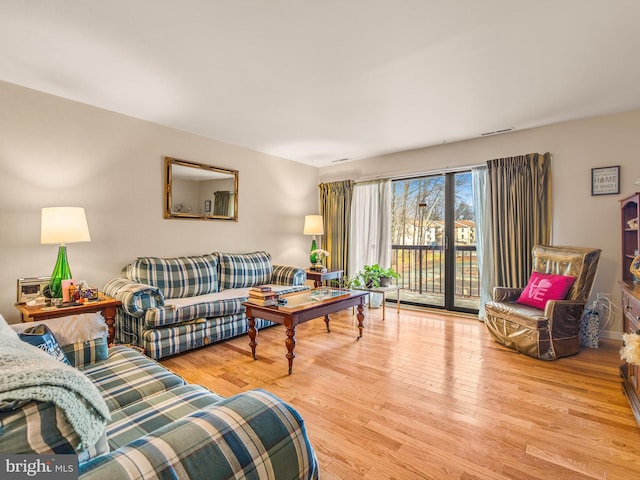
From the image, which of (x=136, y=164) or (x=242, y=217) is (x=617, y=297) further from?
(x=136, y=164)

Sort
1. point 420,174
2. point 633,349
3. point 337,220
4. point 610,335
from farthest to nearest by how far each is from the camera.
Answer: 1. point 337,220
2. point 420,174
3. point 610,335
4. point 633,349

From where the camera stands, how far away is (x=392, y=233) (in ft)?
17.2

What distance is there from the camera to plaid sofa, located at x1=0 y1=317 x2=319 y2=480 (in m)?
0.64

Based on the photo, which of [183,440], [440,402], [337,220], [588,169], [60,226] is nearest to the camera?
[183,440]

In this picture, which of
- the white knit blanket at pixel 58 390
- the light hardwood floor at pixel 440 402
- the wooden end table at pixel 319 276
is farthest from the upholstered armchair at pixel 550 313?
the white knit blanket at pixel 58 390

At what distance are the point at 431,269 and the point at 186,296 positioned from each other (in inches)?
140

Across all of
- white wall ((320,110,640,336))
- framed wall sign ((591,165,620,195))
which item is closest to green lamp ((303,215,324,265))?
white wall ((320,110,640,336))

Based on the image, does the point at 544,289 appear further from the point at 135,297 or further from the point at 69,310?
the point at 69,310

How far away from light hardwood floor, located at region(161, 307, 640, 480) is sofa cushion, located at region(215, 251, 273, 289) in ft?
2.62

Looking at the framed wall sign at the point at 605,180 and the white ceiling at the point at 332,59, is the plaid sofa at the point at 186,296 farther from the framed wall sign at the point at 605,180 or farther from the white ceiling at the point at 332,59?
the framed wall sign at the point at 605,180

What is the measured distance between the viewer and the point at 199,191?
13.5ft

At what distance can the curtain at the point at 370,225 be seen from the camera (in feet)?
16.6

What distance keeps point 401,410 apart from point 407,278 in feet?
11.1

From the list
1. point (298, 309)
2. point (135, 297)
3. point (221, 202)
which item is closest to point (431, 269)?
point (298, 309)
